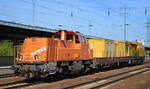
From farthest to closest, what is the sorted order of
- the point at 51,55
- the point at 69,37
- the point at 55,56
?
1. the point at 69,37
2. the point at 55,56
3. the point at 51,55

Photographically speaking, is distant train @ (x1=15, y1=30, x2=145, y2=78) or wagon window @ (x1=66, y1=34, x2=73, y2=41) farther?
wagon window @ (x1=66, y1=34, x2=73, y2=41)

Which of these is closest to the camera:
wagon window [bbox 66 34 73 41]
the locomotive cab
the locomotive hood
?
the locomotive cab

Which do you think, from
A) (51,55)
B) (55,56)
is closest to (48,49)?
(51,55)

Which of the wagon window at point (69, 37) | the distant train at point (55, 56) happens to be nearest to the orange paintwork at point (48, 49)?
the distant train at point (55, 56)

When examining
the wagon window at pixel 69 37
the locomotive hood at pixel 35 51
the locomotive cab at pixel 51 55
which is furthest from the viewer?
the wagon window at pixel 69 37

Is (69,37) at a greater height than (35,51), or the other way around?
(69,37)

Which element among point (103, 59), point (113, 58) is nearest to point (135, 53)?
point (113, 58)

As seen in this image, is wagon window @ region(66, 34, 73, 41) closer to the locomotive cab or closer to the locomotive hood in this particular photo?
the locomotive cab

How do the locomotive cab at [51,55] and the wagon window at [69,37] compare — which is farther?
the wagon window at [69,37]

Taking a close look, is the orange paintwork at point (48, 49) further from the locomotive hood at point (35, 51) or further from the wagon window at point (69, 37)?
the wagon window at point (69, 37)

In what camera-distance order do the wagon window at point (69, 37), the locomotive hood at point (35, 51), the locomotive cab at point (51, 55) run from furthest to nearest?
the wagon window at point (69, 37) < the locomotive hood at point (35, 51) < the locomotive cab at point (51, 55)

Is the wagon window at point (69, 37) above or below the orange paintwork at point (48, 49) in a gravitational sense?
above

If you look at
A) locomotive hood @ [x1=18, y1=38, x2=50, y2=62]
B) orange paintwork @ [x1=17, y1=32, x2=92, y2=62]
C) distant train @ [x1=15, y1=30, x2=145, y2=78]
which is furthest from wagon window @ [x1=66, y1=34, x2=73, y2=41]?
locomotive hood @ [x1=18, y1=38, x2=50, y2=62]

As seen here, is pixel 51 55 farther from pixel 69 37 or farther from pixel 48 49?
pixel 69 37
